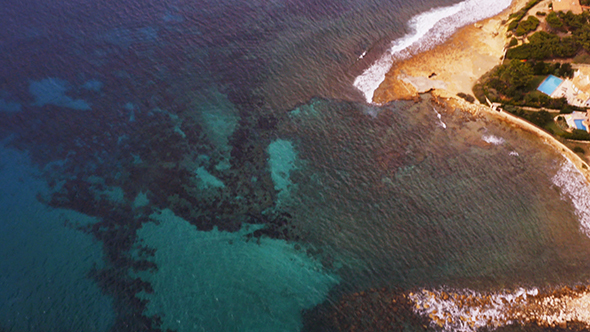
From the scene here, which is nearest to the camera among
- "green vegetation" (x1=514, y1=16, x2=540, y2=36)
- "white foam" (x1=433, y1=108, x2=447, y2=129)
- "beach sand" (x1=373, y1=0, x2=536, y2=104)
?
"white foam" (x1=433, y1=108, x2=447, y2=129)

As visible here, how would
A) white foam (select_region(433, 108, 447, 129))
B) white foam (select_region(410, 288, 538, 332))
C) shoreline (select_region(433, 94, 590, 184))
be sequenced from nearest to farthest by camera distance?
1. white foam (select_region(410, 288, 538, 332))
2. shoreline (select_region(433, 94, 590, 184))
3. white foam (select_region(433, 108, 447, 129))

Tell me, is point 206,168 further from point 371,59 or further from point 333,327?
point 371,59

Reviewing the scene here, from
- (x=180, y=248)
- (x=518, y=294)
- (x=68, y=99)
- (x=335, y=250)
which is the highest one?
(x=68, y=99)

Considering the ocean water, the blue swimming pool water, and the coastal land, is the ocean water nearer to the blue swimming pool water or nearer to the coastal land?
the coastal land

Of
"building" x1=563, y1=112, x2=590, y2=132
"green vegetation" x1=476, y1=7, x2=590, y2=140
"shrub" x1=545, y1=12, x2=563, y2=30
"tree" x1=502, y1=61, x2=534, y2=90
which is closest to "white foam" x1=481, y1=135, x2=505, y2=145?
"green vegetation" x1=476, y1=7, x2=590, y2=140

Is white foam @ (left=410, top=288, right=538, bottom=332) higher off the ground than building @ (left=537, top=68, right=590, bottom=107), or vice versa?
building @ (left=537, top=68, right=590, bottom=107)

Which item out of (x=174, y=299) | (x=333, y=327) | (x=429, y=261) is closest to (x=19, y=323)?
(x=174, y=299)

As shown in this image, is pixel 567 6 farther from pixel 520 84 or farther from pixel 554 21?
pixel 520 84
